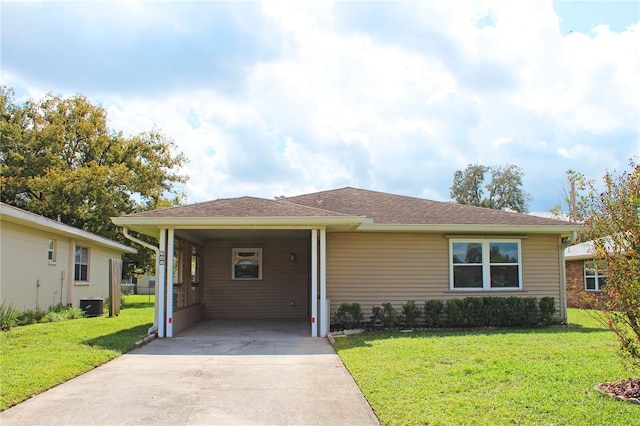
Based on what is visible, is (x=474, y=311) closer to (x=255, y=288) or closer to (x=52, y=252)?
(x=255, y=288)

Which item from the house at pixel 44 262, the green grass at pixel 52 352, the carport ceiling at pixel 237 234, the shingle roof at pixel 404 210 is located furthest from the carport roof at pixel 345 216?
the house at pixel 44 262

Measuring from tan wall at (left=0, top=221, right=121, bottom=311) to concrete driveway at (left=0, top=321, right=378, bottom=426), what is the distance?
18.0 feet

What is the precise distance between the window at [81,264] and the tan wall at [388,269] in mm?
9947

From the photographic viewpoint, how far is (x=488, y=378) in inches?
261

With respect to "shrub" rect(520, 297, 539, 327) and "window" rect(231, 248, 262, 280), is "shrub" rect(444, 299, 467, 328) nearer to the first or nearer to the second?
"shrub" rect(520, 297, 539, 327)

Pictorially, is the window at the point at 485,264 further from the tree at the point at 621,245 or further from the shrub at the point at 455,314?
the tree at the point at 621,245

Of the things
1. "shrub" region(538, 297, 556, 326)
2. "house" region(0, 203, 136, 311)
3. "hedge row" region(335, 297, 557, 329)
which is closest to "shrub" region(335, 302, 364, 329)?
"hedge row" region(335, 297, 557, 329)

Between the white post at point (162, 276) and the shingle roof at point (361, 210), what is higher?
the shingle roof at point (361, 210)

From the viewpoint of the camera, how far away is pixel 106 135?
30109 mm

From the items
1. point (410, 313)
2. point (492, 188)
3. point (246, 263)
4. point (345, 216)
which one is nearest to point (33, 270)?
point (246, 263)

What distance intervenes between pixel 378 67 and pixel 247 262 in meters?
7.04

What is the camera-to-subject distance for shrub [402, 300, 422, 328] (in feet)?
40.4

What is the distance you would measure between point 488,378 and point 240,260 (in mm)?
10319

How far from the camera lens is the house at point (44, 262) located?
12.9 meters
